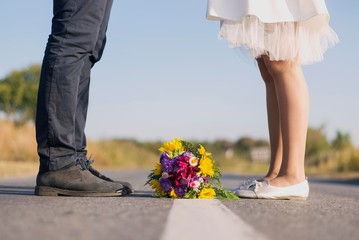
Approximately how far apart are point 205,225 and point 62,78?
1.60 m

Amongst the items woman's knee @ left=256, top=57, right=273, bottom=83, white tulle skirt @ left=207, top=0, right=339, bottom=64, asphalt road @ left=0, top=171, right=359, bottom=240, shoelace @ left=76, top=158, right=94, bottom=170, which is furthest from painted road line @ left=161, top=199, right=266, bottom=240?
woman's knee @ left=256, top=57, right=273, bottom=83

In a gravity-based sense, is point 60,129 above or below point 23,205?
above

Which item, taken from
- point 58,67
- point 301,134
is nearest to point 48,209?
point 58,67

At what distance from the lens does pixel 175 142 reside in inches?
152

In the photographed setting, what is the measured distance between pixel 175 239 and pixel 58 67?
6.08ft

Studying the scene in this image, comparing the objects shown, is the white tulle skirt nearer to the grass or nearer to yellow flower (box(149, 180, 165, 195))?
yellow flower (box(149, 180, 165, 195))

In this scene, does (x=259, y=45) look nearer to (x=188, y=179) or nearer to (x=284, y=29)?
(x=284, y=29)

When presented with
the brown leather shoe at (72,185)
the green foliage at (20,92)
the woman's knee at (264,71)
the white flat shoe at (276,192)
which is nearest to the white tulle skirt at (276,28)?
the woman's knee at (264,71)

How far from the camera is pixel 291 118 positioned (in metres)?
3.67

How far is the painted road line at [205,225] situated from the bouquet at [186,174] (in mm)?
659

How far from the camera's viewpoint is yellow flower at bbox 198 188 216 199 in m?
3.57

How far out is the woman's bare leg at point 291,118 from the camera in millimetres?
3637

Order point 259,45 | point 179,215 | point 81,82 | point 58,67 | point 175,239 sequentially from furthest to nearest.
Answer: point 81,82, point 259,45, point 58,67, point 179,215, point 175,239

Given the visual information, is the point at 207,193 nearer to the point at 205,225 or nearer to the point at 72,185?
the point at 72,185
